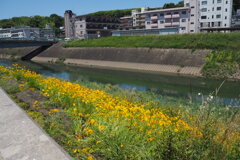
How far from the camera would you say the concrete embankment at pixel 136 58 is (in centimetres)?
3459

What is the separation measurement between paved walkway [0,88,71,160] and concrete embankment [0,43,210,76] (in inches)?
1159

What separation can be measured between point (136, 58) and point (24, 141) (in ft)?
130

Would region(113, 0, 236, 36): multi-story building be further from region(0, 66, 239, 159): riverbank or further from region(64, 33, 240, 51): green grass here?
region(0, 66, 239, 159): riverbank

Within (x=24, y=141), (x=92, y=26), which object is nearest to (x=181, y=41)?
(x=24, y=141)

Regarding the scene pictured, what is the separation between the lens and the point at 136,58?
43125 mm

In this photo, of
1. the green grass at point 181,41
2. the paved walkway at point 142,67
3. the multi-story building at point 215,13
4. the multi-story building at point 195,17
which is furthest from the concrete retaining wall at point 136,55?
the multi-story building at point 215,13

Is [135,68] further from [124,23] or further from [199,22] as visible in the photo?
[124,23]

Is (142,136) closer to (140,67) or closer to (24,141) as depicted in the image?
(24,141)

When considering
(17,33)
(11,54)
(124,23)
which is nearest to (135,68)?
(11,54)

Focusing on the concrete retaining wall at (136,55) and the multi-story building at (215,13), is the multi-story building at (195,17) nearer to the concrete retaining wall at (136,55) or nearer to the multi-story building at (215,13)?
the multi-story building at (215,13)

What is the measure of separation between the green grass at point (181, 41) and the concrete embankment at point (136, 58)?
1356 millimetres

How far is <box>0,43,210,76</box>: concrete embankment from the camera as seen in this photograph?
1362 inches

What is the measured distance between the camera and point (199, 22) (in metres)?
62.6

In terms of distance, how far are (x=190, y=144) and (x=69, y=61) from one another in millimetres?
52614
